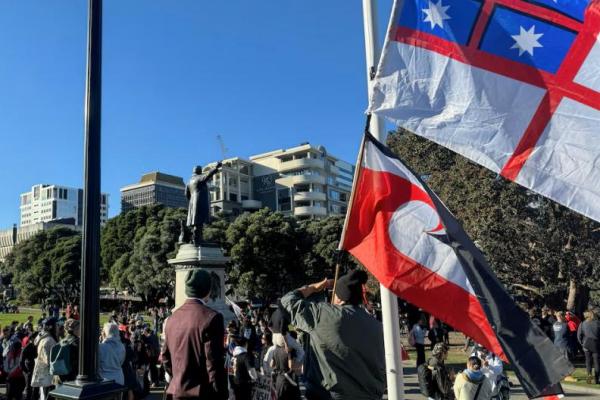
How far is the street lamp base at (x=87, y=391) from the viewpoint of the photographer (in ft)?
13.8

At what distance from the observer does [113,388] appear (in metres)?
4.42

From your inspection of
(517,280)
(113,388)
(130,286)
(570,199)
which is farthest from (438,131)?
(130,286)

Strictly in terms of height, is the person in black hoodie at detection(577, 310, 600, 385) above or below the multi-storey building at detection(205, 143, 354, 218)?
below

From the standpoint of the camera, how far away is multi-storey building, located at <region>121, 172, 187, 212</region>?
117m

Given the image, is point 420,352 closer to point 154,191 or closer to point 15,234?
point 154,191

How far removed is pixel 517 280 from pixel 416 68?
19521 mm

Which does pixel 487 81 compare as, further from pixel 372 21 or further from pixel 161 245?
pixel 161 245

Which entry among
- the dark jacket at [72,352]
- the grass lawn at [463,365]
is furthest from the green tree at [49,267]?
the dark jacket at [72,352]

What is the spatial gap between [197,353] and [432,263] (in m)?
1.79

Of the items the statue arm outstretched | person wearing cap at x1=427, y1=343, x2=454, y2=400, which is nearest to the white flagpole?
person wearing cap at x1=427, y1=343, x2=454, y2=400

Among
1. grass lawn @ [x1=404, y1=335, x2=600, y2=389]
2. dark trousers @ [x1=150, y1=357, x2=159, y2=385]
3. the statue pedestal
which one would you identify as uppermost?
the statue pedestal

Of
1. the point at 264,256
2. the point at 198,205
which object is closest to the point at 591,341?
the point at 198,205

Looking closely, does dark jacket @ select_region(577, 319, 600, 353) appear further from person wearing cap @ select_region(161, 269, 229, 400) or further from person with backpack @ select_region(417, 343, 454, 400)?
person wearing cap @ select_region(161, 269, 229, 400)

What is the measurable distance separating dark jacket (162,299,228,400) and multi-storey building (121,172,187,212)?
115m
